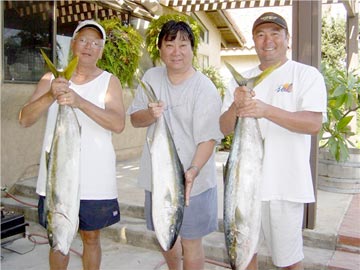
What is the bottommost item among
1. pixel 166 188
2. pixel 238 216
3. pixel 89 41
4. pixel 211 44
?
pixel 238 216

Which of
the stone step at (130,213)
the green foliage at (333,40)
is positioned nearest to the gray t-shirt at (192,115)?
the stone step at (130,213)

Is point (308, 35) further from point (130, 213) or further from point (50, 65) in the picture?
point (130, 213)

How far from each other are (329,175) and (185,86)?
344 centimetres

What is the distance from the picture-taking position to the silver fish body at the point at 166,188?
6.57 feet

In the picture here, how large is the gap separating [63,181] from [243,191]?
88 centimetres

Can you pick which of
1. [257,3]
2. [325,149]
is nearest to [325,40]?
[257,3]

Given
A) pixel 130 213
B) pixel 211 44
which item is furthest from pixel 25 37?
pixel 211 44

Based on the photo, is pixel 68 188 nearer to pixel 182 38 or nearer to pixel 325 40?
pixel 182 38

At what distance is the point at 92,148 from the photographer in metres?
2.45

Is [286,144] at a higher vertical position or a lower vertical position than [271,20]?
lower

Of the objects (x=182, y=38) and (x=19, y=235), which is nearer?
(x=182, y=38)

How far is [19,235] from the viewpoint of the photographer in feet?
12.9

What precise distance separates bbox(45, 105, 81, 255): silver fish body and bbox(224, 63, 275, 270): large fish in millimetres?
747

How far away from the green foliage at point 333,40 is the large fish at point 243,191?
1789 cm
